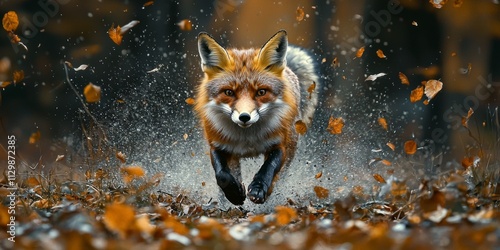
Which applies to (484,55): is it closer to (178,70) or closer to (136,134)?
(178,70)

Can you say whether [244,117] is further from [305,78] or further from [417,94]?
[417,94]

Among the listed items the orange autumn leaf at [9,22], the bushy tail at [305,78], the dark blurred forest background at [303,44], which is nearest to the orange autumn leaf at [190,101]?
the bushy tail at [305,78]

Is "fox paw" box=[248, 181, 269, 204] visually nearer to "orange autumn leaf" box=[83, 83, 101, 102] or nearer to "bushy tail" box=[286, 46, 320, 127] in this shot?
"bushy tail" box=[286, 46, 320, 127]

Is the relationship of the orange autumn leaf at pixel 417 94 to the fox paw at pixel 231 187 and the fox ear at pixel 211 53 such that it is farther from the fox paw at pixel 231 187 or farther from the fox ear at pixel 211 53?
the fox paw at pixel 231 187

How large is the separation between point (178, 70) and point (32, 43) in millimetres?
4437

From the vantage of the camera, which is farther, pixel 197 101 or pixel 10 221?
pixel 197 101

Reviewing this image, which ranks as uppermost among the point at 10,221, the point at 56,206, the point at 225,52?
the point at 225,52

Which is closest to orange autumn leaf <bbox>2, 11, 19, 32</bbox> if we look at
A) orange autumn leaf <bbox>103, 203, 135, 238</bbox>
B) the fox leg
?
the fox leg

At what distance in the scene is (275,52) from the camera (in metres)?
6.42

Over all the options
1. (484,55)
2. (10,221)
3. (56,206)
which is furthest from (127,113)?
(484,55)

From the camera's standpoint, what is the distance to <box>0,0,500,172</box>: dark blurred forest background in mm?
10789

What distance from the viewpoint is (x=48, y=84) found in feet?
40.1

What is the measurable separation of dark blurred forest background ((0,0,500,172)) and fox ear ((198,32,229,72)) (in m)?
4.05

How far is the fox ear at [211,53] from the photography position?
6277 millimetres
